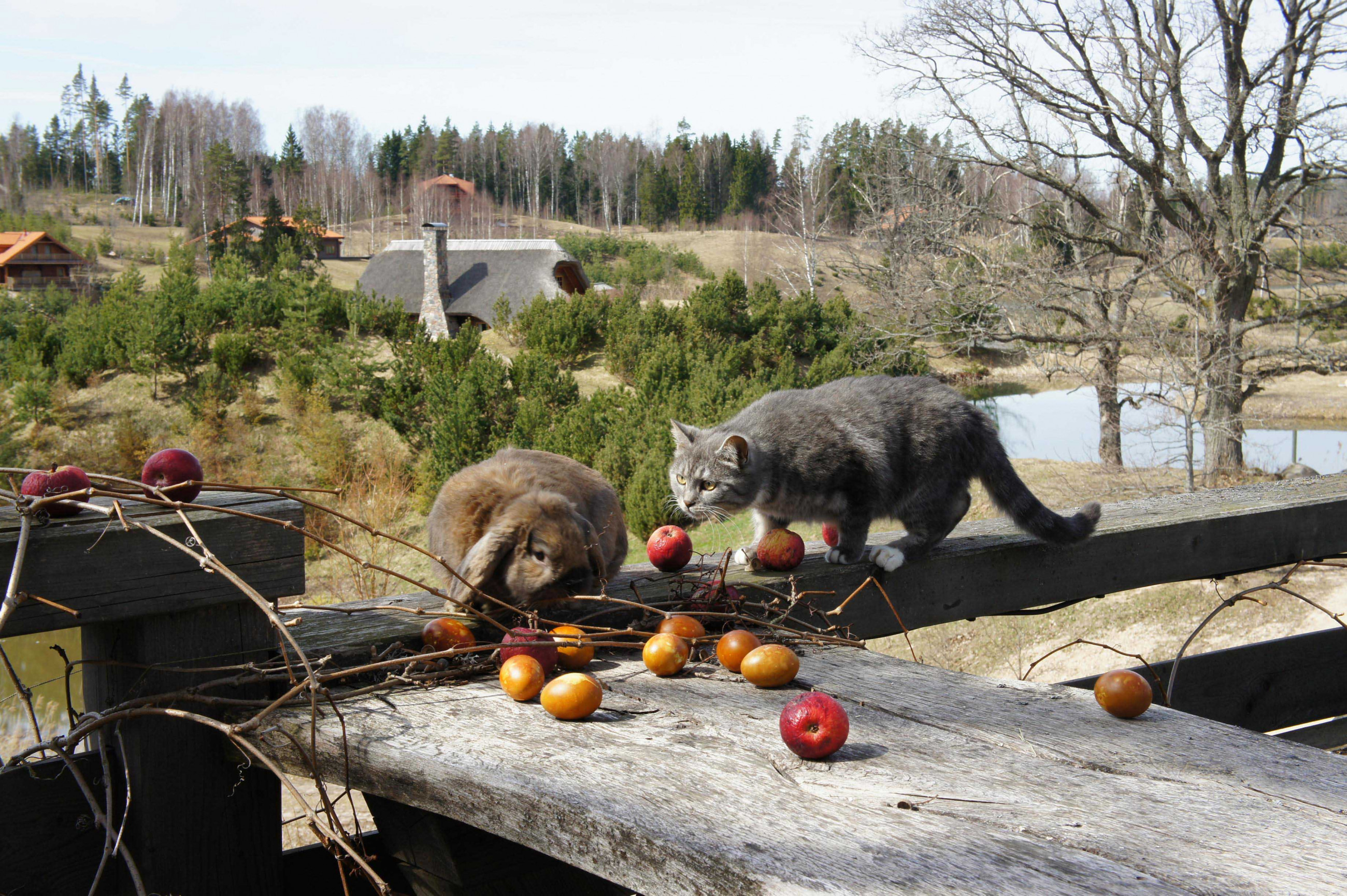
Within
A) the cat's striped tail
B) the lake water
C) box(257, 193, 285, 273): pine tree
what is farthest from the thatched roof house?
the cat's striped tail

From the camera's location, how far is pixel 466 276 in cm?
3192

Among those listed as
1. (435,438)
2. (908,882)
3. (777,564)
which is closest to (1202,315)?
(435,438)

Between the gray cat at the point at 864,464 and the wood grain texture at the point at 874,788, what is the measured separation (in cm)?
137

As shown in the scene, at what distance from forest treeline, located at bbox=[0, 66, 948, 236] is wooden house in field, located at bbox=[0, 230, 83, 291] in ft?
43.6

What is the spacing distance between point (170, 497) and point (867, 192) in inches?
1060

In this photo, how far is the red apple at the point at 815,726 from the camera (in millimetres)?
1369

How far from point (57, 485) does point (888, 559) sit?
191cm

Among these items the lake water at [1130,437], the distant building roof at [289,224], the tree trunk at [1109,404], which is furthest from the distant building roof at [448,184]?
the tree trunk at [1109,404]

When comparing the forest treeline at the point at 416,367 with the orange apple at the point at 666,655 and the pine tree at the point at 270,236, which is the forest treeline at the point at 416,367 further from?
the pine tree at the point at 270,236

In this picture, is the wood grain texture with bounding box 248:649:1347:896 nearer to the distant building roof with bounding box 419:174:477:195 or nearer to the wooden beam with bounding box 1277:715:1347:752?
the wooden beam with bounding box 1277:715:1347:752

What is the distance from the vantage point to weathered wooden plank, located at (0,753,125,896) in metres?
1.55

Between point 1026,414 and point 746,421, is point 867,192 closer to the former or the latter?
point 1026,414

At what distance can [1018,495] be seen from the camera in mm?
3031

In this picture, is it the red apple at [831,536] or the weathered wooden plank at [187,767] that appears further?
the red apple at [831,536]
